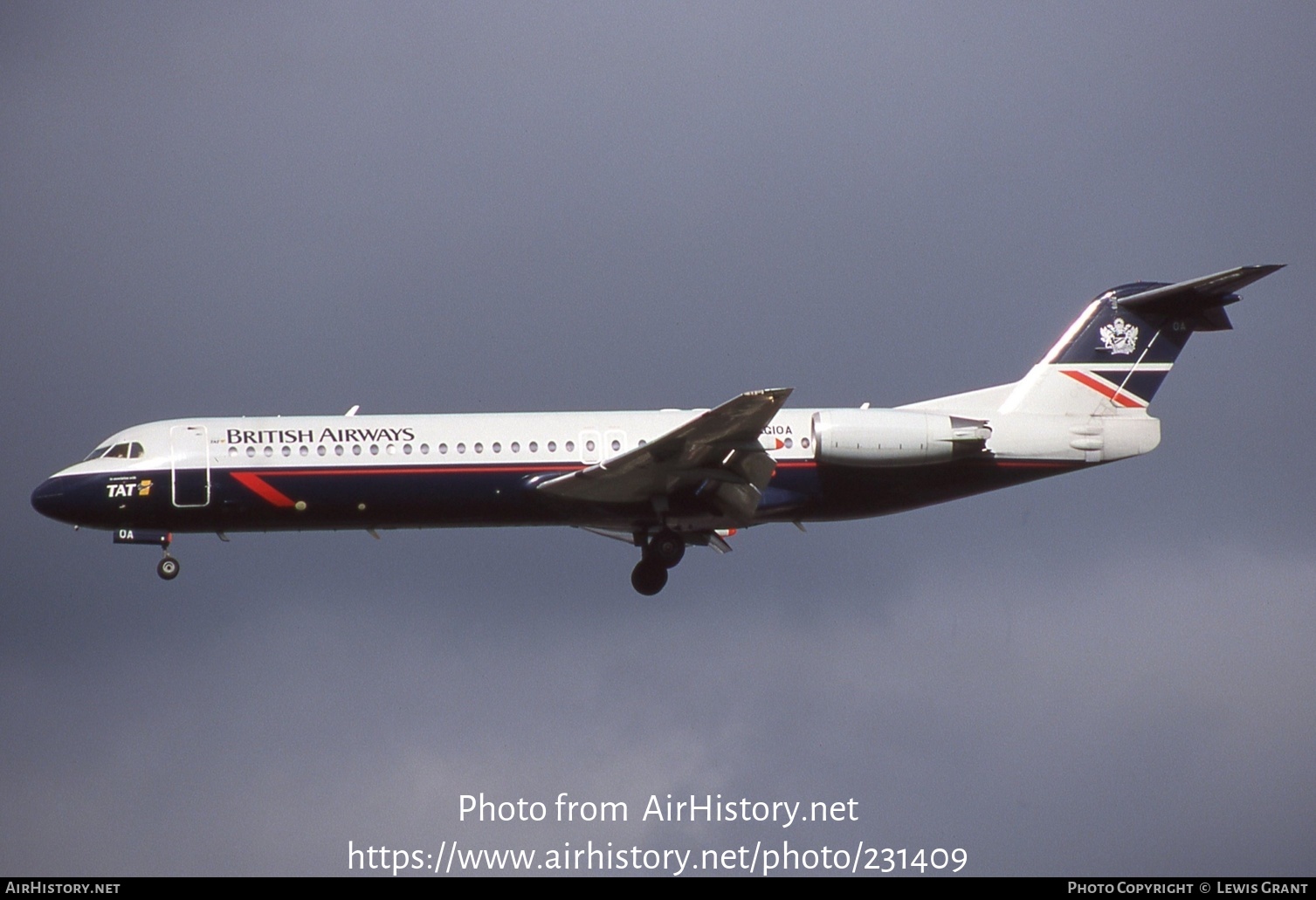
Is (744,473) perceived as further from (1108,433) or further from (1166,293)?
(1166,293)

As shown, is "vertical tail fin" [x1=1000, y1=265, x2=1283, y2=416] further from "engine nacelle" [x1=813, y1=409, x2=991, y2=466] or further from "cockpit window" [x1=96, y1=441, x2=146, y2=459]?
"cockpit window" [x1=96, y1=441, x2=146, y2=459]

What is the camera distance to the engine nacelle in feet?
102

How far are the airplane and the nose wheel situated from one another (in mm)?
38

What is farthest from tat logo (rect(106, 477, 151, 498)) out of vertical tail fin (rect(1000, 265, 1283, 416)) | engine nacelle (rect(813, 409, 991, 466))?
vertical tail fin (rect(1000, 265, 1283, 416))

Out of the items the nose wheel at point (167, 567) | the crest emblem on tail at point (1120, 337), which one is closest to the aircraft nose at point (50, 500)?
the nose wheel at point (167, 567)

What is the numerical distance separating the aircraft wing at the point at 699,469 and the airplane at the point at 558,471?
4 cm

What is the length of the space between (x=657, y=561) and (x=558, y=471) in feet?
10.5

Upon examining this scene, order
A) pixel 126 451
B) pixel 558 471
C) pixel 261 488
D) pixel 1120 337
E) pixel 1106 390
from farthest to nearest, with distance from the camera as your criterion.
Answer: pixel 1120 337, pixel 1106 390, pixel 126 451, pixel 558 471, pixel 261 488

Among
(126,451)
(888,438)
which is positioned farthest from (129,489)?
(888,438)

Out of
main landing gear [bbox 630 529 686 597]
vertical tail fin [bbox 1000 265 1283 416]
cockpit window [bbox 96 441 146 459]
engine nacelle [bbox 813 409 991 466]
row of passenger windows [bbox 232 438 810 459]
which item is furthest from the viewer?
vertical tail fin [bbox 1000 265 1283 416]

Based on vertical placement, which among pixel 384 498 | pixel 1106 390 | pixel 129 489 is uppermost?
pixel 1106 390

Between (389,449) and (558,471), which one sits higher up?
(389,449)

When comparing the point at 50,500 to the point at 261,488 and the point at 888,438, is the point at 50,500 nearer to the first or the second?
the point at 261,488

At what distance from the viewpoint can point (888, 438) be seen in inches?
1228
